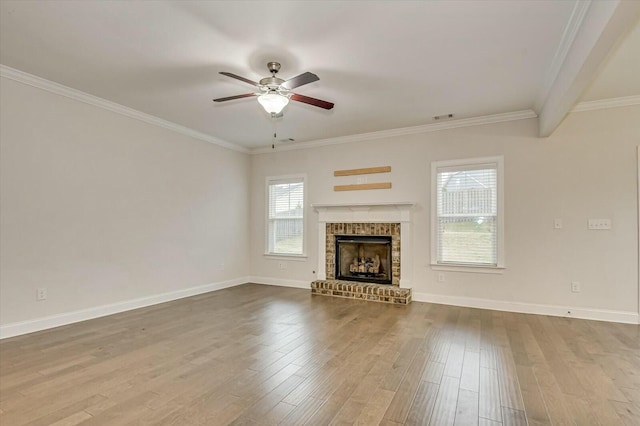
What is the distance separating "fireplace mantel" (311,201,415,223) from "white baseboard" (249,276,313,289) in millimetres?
1242

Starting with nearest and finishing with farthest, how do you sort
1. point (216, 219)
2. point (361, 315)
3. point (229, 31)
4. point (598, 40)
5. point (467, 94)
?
1. point (598, 40)
2. point (229, 31)
3. point (467, 94)
4. point (361, 315)
5. point (216, 219)

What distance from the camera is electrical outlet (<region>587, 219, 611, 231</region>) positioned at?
4127 mm

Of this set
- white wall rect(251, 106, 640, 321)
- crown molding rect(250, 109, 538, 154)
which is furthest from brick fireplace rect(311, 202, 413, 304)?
crown molding rect(250, 109, 538, 154)

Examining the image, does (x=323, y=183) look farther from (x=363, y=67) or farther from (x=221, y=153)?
(x=363, y=67)

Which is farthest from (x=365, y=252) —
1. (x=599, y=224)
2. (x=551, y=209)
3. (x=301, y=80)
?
(x=301, y=80)

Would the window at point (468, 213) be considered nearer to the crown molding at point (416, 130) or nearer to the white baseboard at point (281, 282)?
the crown molding at point (416, 130)

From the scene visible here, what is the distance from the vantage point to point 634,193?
13.2ft

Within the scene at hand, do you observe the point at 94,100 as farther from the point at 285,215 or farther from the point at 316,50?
the point at 285,215

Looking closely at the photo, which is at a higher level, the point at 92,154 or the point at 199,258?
the point at 92,154

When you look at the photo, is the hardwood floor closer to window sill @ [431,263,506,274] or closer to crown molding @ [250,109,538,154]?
window sill @ [431,263,506,274]

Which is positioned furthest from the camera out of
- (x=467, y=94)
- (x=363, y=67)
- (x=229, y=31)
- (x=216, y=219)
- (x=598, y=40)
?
(x=216, y=219)

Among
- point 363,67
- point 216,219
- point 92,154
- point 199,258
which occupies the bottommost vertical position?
point 199,258

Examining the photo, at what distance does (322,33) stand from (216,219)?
4170 millimetres

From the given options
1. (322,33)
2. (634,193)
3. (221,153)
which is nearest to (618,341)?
(634,193)
